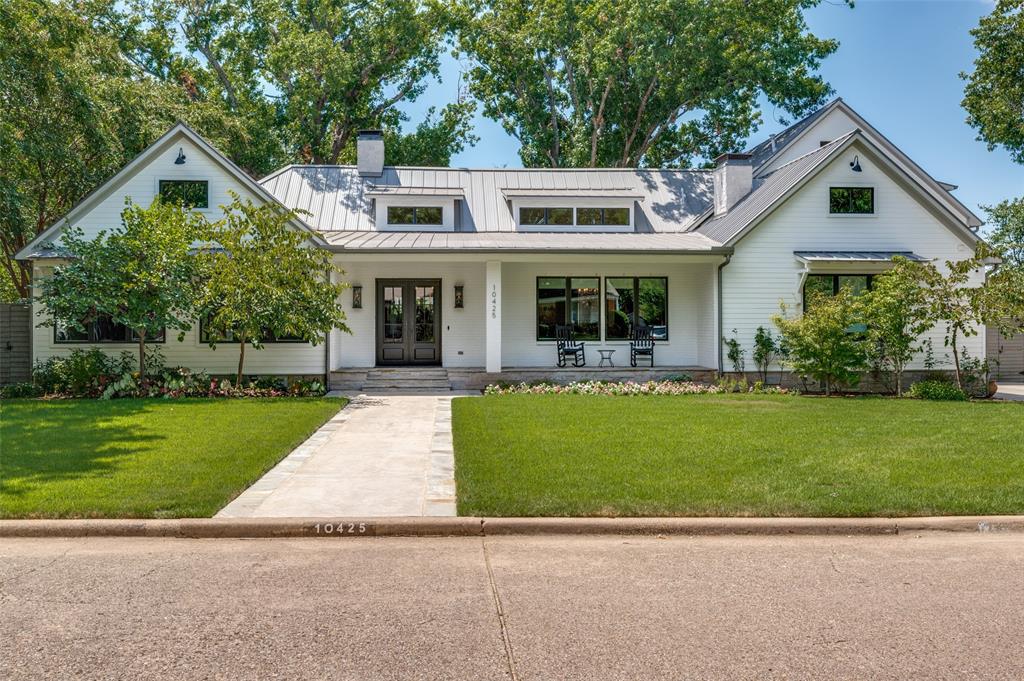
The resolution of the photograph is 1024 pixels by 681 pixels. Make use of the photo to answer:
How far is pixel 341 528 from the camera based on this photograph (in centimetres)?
543

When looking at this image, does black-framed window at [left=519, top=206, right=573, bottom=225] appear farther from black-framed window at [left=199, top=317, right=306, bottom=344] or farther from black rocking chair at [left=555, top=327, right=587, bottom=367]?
black-framed window at [left=199, top=317, right=306, bottom=344]

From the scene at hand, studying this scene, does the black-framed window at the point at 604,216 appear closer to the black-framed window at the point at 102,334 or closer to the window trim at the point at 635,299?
the window trim at the point at 635,299

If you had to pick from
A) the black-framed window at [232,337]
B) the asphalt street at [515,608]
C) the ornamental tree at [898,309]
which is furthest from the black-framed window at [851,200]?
the black-framed window at [232,337]

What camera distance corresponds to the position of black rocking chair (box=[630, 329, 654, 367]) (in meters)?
17.3

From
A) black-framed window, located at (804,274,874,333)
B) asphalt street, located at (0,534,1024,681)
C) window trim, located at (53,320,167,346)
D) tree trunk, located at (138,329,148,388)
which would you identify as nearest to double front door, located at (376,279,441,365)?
window trim, located at (53,320,167,346)

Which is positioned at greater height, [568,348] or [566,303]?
[566,303]

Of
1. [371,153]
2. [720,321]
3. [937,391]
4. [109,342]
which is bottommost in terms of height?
[937,391]

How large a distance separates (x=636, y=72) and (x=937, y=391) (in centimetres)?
1531

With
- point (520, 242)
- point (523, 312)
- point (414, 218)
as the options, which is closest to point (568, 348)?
point (523, 312)

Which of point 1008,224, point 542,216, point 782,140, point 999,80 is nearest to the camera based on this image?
point 542,216

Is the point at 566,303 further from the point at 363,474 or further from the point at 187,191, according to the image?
the point at 363,474

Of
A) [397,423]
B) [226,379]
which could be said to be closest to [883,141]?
[397,423]

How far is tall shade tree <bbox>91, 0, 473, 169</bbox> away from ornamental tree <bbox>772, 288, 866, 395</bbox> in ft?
65.4

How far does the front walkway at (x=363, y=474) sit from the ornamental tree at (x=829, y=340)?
7.69 metres
